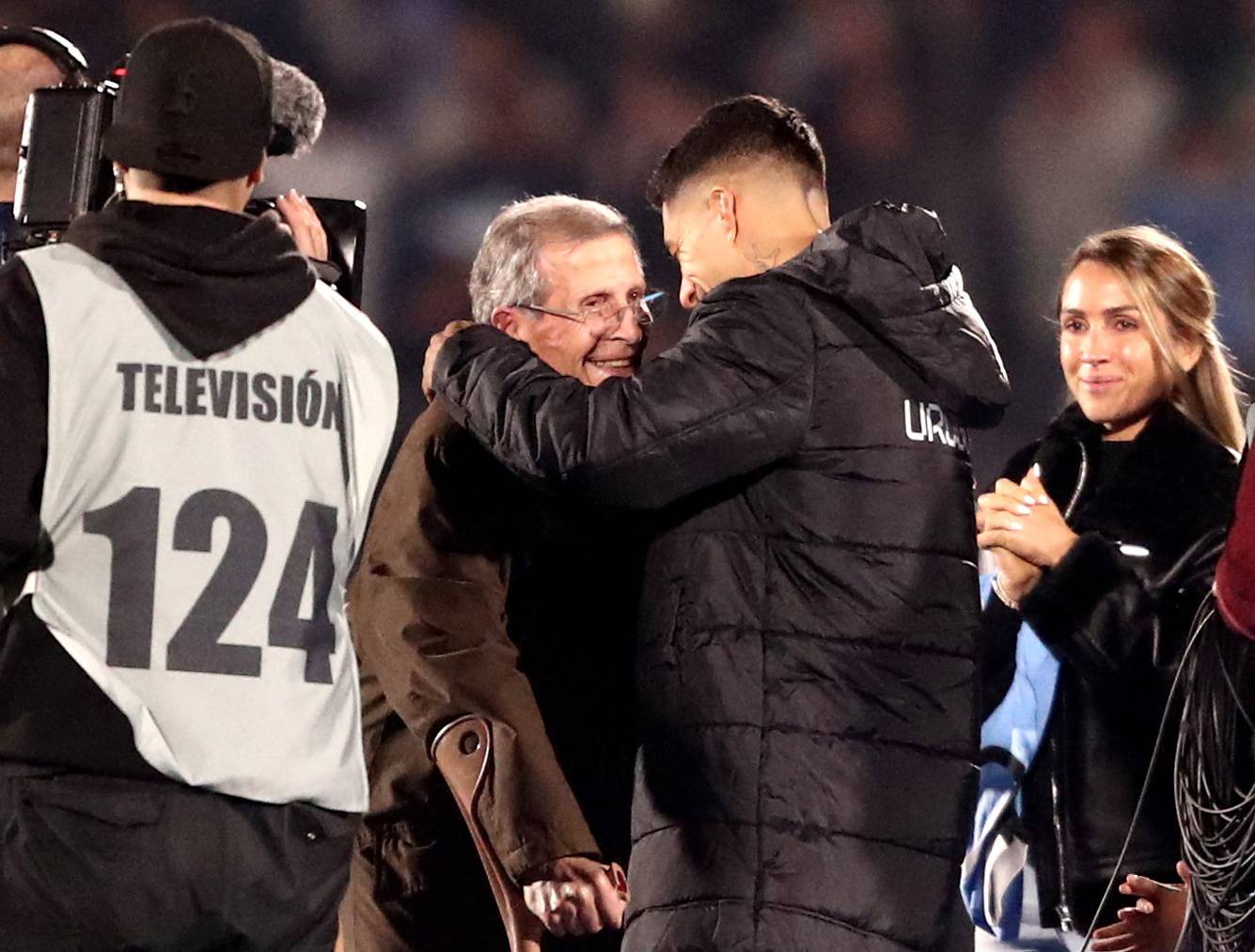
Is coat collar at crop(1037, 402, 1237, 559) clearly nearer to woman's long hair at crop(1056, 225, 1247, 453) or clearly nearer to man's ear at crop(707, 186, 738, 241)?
woman's long hair at crop(1056, 225, 1247, 453)

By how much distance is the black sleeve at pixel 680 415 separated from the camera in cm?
173

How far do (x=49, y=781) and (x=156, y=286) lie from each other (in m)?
0.38

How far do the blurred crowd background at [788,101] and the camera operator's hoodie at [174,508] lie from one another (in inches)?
95.1

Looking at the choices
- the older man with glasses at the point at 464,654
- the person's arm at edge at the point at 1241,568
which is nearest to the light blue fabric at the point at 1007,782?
the person's arm at edge at the point at 1241,568

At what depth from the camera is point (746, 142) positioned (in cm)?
197

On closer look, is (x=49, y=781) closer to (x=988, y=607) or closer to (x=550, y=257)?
(x=550, y=257)

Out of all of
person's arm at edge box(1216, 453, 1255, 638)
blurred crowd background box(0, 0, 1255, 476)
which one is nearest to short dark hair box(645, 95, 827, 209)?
person's arm at edge box(1216, 453, 1255, 638)

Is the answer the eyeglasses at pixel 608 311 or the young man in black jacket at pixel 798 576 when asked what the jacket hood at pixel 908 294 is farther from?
the eyeglasses at pixel 608 311

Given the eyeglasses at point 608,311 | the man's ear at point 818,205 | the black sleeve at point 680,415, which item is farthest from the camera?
the eyeglasses at point 608,311

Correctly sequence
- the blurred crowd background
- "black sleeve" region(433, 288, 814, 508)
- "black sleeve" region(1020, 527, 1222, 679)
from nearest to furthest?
"black sleeve" region(433, 288, 814, 508)
"black sleeve" region(1020, 527, 1222, 679)
the blurred crowd background

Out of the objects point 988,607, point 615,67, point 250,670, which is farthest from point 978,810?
point 615,67

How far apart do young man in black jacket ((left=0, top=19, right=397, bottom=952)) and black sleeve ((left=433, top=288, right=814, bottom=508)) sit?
240 millimetres

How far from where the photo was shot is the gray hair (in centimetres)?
221

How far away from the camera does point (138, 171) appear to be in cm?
151
